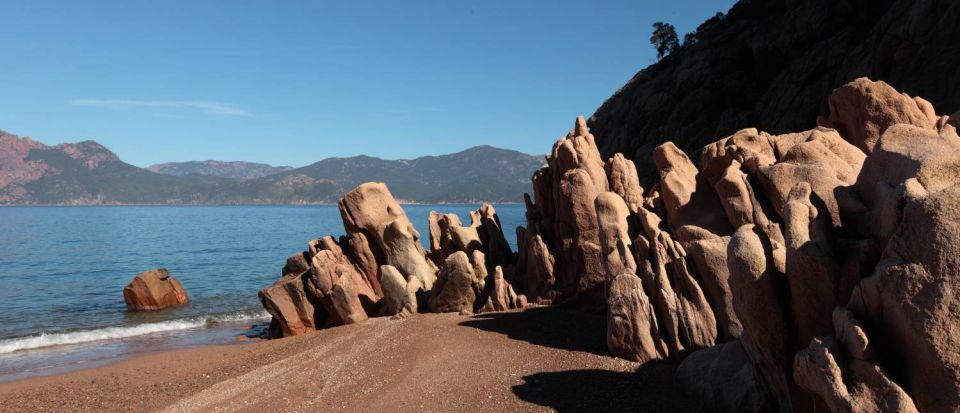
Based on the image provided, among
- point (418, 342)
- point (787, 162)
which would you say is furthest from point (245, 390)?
point (787, 162)

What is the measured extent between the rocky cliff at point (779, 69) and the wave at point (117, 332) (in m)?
40.4

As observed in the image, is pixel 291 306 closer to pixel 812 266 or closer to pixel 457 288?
pixel 457 288

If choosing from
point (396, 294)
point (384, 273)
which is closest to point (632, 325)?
point (396, 294)

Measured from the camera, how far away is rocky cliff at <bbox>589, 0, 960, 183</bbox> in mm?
39156

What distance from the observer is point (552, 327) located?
60.5ft

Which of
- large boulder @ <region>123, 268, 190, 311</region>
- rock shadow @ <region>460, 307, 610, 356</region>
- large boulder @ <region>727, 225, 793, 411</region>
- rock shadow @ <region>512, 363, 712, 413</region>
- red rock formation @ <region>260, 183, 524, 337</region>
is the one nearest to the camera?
large boulder @ <region>727, 225, 793, 411</region>

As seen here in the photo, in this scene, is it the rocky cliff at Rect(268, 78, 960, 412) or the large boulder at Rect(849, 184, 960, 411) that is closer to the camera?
the large boulder at Rect(849, 184, 960, 411)

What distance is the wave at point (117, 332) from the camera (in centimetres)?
2544

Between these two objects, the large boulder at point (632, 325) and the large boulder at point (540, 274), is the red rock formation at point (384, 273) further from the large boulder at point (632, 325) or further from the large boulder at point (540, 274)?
the large boulder at point (632, 325)

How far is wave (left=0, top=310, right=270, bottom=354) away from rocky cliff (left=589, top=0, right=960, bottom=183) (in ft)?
133

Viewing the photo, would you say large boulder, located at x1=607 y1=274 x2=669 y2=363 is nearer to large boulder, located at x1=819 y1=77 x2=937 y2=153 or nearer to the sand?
the sand

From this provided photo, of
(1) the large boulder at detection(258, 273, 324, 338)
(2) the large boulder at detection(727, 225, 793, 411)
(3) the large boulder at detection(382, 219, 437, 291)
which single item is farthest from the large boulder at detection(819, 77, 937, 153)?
(1) the large boulder at detection(258, 273, 324, 338)

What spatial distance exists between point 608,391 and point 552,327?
5719mm

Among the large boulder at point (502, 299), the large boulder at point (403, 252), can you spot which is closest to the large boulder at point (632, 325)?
the large boulder at point (502, 299)
